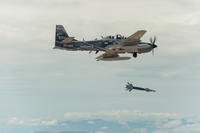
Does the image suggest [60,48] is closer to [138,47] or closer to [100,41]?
[100,41]

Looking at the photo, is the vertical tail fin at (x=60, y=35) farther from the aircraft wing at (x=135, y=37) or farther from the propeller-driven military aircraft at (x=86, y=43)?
the aircraft wing at (x=135, y=37)

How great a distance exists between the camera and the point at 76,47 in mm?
181375

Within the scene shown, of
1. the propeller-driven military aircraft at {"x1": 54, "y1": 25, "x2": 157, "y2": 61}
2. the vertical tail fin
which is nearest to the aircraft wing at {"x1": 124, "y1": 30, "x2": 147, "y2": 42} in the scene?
the propeller-driven military aircraft at {"x1": 54, "y1": 25, "x2": 157, "y2": 61}

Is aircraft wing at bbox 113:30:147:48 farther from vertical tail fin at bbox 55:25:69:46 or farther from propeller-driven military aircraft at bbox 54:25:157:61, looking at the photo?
vertical tail fin at bbox 55:25:69:46

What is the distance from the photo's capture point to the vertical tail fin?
18374cm

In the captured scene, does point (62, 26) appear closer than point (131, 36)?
No

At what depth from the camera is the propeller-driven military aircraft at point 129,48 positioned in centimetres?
17775

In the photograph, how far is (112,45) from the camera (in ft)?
593

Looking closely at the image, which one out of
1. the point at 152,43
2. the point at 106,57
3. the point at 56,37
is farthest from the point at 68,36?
the point at 152,43

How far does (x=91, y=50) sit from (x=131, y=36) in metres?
13.4

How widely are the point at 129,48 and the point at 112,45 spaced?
577 cm

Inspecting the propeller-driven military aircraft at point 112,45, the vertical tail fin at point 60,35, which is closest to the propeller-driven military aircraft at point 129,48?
the propeller-driven military aircraft at point 112,45

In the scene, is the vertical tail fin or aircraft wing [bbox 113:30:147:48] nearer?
aircraft wing [bbox 113:30:147:48]

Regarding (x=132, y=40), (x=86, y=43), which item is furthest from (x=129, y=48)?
(x=86, y=43)
